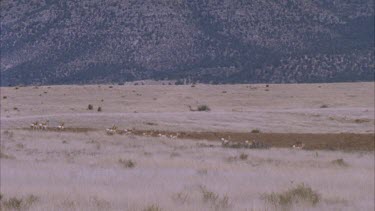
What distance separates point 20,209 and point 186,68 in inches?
2839

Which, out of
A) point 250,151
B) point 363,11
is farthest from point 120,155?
point 363,11

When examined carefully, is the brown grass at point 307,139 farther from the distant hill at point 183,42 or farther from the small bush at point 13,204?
the distant hill at point 183,42

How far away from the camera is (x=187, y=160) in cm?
2359

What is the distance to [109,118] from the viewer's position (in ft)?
152

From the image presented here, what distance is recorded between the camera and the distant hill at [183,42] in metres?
80.7

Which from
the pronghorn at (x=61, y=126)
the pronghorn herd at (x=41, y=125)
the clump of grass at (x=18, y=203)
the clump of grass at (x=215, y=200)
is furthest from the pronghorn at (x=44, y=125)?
the clump of grass at (x=18, y=203)

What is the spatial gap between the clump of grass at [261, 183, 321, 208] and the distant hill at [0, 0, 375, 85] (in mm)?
65681

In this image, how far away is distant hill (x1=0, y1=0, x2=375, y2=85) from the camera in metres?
80.7

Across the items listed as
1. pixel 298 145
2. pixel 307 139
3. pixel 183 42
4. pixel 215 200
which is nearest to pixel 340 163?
pixel 298 145

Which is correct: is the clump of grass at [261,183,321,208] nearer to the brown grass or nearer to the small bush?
the small bush

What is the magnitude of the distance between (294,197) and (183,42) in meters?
67.2

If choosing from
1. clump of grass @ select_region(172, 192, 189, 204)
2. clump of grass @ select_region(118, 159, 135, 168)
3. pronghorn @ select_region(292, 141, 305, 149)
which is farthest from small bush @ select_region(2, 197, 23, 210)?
pronghorn @ select_region(292, 141, 305, 149)

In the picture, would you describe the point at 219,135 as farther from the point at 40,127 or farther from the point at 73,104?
the point at 73,104

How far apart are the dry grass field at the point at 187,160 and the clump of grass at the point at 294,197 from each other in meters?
0.02
